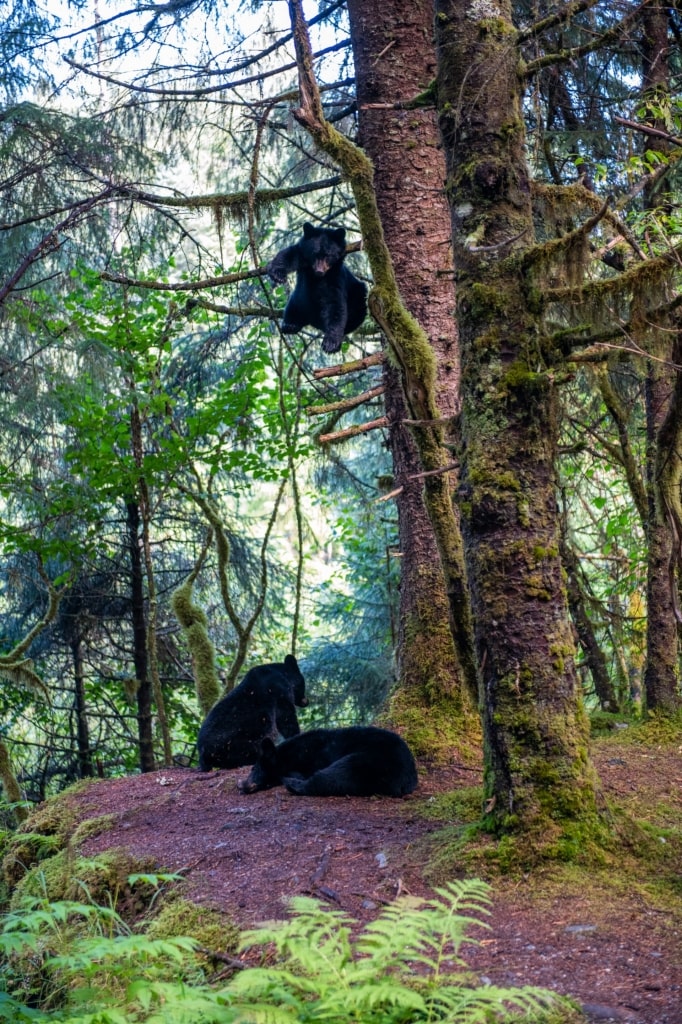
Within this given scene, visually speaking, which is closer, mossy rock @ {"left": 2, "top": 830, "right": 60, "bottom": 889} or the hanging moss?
mossy rock @ {"left": 2, "top": 830, "right": 60, "bottom": 889}

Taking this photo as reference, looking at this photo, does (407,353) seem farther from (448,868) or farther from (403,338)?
(448,868)

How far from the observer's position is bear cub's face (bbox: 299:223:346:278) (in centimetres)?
851

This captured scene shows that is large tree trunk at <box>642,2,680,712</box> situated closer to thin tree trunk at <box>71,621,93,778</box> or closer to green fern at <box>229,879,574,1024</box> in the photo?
green fern at <box>229,879,574,1024</box>

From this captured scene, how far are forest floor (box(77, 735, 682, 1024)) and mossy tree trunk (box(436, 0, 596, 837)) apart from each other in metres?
0.41

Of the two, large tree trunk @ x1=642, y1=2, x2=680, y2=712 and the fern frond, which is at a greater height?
large tree trunk @ x1=642, y1=2, x2=680, y2=712

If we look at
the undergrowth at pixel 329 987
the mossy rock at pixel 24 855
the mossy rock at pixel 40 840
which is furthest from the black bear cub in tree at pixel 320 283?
the undergrowth at pixel 329 987

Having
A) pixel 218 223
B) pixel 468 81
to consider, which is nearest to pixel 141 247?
pixel 218 223

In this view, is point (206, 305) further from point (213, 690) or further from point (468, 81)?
point (213, 690)

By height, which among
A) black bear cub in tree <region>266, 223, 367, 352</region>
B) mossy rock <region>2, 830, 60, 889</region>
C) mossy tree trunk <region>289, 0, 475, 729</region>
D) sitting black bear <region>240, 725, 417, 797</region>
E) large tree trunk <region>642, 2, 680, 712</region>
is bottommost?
mossy rock <region>2, 830, 60, 889</region>

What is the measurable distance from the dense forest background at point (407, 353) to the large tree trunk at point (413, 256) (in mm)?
24

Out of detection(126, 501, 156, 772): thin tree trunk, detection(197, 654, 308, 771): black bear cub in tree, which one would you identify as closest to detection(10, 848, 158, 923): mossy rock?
detection(197, 654, 308, 771): black bear cub in tree

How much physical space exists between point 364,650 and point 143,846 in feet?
31.0

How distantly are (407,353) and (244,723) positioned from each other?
11.7 ft

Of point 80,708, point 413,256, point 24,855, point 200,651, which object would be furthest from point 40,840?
point 80,708
